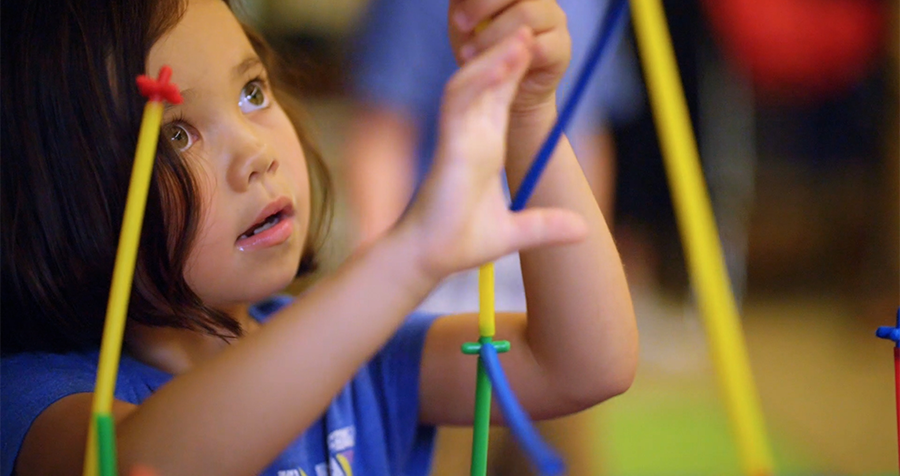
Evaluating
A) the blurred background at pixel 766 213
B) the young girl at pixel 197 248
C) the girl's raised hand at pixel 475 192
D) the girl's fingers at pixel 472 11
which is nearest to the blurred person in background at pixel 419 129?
the blurred background at pixel 766 213

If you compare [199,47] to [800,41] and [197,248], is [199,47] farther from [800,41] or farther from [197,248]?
[800,41]

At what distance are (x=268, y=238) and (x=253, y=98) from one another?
4.4 inches

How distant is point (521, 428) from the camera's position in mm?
265

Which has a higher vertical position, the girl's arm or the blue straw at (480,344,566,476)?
the girl's arm

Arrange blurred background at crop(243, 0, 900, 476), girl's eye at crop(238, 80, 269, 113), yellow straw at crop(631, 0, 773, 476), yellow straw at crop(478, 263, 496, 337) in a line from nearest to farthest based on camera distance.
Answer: yellow straw at crop(631, 0, 773, 476), yellow straw at crop(478, 263, 496, 337), girl's eye at crop(238, 80, 269, 113), blurred background at crop(243, 0, 900, 476)

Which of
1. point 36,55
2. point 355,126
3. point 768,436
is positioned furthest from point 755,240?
point 36,55

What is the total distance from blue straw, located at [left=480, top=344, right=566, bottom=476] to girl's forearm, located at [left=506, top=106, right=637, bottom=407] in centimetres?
15

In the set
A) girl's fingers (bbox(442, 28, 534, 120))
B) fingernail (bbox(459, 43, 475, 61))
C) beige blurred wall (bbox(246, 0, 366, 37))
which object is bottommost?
girl's fingers (bbox(442, 28, 534, 120))

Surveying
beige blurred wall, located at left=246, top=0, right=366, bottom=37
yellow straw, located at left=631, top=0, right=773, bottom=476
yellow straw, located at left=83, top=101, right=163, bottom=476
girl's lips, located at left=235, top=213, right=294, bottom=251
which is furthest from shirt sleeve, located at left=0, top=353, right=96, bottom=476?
beige blurred wall, located at left=246, top=0, right=366, bottom=37

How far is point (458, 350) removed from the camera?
1.82 ft

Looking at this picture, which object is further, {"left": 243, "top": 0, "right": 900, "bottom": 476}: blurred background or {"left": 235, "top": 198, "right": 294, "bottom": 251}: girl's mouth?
{"left": 243, "top": 0, "right": 900, "bottom": 476}: blurred background

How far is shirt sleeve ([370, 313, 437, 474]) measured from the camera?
0.56m

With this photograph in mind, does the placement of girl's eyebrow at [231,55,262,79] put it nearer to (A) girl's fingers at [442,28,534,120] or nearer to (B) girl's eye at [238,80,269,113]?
(B) girl's eye at [238,80,269,113]

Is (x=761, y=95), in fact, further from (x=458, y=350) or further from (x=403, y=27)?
(x=458, y=350)
